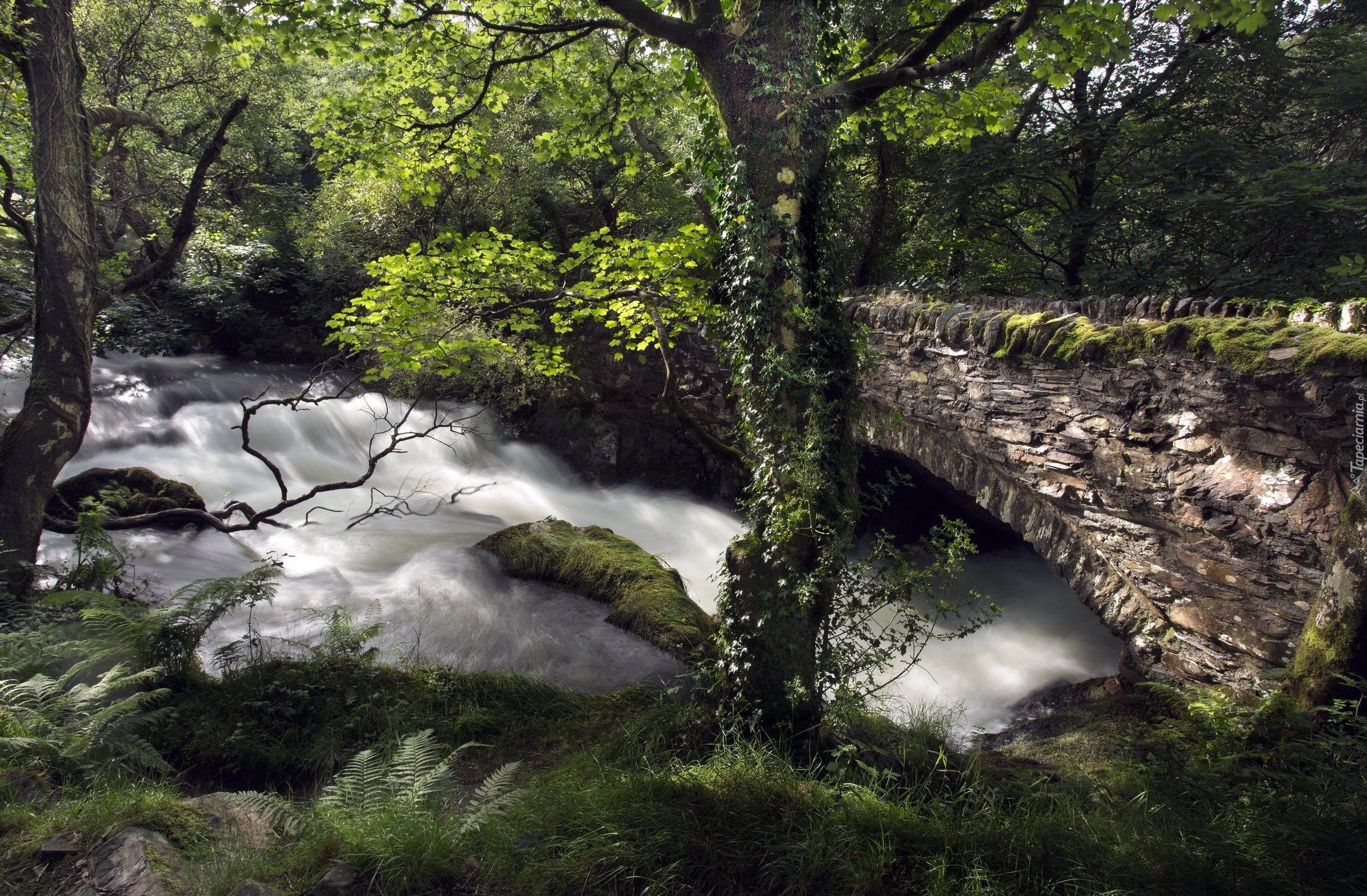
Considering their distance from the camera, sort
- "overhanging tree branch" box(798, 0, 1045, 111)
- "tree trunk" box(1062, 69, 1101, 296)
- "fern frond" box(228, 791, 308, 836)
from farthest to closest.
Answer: "tree trunk" box(1062, 69, 1101, 296)
"overhanging tree branch" box(798, 0, 1045, 111)
"fern frond" box(228, 791, 308, 836)

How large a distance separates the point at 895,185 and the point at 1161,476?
7.10m

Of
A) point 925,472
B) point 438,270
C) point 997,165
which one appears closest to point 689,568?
point 925,472

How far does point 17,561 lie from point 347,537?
3.35 meters

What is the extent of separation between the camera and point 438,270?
553cm

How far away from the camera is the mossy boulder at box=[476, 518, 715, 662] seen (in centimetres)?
591

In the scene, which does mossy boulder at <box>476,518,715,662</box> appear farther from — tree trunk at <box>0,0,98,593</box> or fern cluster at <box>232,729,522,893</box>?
tree trunk at <box>0,0,98,593</box>

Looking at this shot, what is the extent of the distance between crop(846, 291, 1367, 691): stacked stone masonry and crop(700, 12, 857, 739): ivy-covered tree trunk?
0.52 m

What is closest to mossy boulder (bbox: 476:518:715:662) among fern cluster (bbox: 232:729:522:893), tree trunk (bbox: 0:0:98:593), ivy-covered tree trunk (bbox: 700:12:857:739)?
ivy-covered tree trunk (bbox: 700:12:857:739)

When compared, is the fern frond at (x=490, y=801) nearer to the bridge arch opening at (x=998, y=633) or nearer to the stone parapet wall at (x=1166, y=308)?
the bridge arch opening at (x=998, y=633)

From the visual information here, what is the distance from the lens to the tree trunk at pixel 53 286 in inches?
198

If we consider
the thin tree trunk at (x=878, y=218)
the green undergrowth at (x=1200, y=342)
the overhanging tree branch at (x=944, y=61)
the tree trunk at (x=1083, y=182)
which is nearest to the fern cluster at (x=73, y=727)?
the overhanging tree branch at (x=944, y=61)

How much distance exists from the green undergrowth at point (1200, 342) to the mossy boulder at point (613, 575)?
11.5 ft

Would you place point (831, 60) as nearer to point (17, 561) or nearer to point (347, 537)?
point (17, 561)

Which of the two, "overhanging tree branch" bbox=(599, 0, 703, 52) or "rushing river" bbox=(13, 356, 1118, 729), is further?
"rushing river" bbox=(13, 356, 1118, 729)
